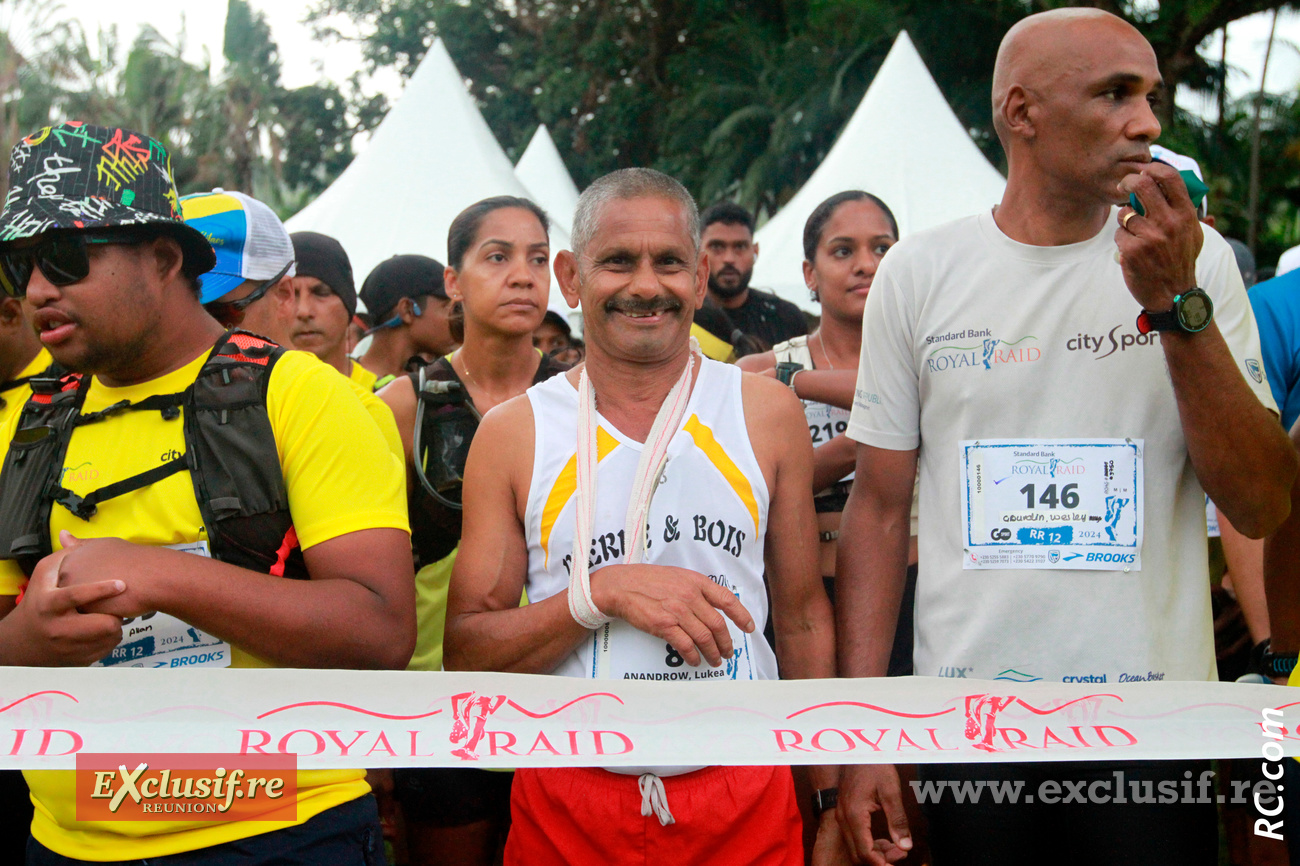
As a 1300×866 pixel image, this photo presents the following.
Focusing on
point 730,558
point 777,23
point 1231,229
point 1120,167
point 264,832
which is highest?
point 777,23

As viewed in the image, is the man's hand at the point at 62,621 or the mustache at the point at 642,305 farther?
the mustache at the point at 642,305

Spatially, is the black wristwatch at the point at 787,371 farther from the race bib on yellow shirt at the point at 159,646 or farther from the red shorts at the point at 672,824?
the race bib on yellow shirt at the point at 159,646

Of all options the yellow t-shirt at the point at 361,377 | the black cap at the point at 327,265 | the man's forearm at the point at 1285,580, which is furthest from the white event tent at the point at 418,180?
the man's forearm at the point at 1285,580

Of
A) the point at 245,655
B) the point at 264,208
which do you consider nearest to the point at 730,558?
the point at 245,655

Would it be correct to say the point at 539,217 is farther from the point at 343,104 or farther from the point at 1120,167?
the point at 343,104

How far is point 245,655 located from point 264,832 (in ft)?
1.02

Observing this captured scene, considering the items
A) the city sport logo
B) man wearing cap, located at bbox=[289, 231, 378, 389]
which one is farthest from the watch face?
man wearing cap, located at bbox=[289, 231, 378, 389]

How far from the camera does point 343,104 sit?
120 feet

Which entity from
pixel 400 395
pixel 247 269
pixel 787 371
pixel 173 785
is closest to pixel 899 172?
pixel 787 371

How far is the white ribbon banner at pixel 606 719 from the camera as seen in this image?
1952 mm

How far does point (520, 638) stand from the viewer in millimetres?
2205

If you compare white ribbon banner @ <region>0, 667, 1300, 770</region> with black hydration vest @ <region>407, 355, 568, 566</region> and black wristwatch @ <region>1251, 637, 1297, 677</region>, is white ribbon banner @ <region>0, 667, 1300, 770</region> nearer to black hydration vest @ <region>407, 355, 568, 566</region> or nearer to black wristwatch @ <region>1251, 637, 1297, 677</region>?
black wristwatch @ <region>1251, 637, 1297, 677</region>

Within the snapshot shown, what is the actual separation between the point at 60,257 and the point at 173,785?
94 centimetres

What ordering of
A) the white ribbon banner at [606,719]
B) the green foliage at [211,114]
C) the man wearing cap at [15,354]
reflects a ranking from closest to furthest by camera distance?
1. the white ribbon banner at [606,719]
2. the man wearing cap at [15,354]
3. the green foliage at [211,114]
